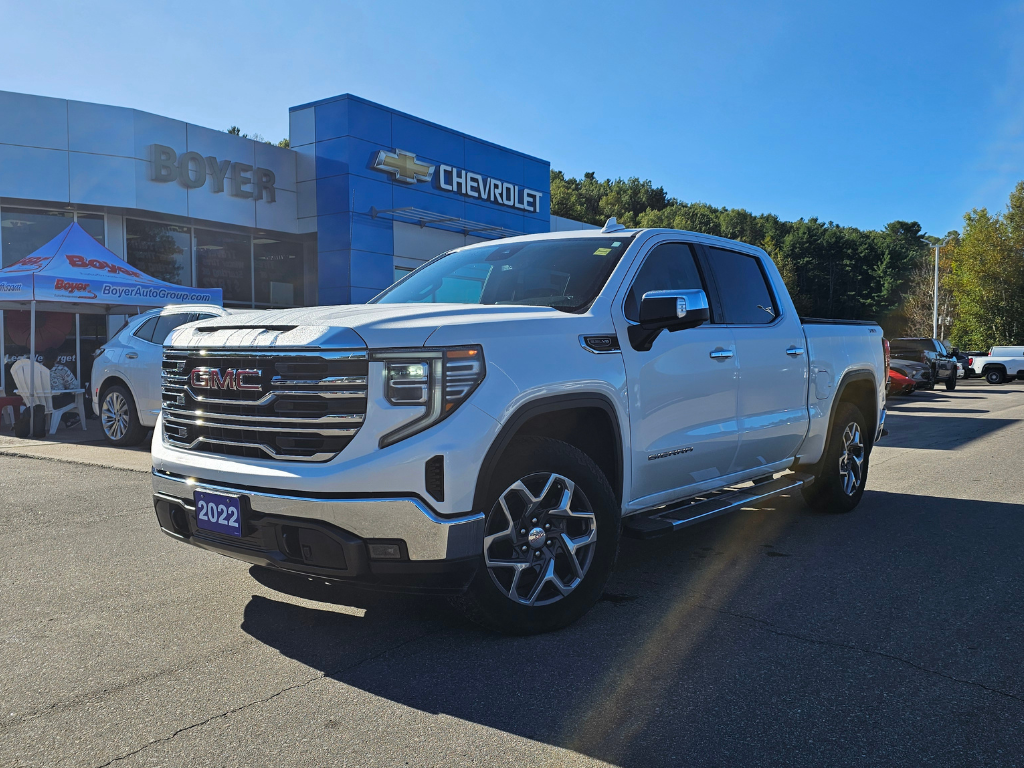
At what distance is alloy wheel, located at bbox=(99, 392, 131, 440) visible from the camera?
1055 cm

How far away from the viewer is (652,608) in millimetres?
4145

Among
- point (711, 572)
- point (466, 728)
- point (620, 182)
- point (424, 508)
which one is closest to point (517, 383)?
point (424, 508)

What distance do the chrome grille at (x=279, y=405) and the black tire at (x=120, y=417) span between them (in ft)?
23.6

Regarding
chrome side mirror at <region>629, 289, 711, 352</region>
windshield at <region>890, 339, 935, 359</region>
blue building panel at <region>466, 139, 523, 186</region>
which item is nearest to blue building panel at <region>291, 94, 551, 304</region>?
blue building panel at <region>466, 139, 523, 186</region>

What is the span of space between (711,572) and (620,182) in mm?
94704

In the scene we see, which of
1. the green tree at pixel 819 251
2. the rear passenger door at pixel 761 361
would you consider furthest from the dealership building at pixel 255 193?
the green tree at pixel 819 251

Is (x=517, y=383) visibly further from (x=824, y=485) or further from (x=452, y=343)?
(x=824, y=485)

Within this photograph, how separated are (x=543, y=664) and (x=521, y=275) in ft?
7.32

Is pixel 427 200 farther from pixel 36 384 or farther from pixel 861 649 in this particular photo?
pixel 861 649

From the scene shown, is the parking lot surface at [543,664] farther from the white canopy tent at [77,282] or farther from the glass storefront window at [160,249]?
the glass storefront window at [160,249]

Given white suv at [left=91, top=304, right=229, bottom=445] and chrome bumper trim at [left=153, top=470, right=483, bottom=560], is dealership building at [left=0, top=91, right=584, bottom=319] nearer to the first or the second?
white suv at [left=91, top=304, right=229, bottom=445]


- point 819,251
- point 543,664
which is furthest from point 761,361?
point 819,251

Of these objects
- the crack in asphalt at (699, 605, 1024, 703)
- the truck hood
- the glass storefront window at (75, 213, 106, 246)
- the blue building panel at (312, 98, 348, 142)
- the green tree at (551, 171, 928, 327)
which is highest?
the green tree at (551, 171, 928, 327)

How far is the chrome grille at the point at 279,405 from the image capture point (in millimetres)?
3350
